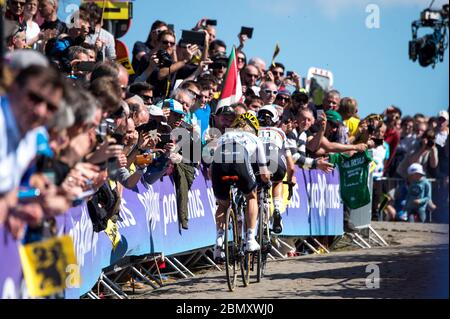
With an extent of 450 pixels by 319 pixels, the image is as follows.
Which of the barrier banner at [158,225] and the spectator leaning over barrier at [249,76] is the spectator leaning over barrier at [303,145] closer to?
the barrier banner at [158,225]

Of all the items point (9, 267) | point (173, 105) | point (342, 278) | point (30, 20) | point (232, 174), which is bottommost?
point (342, 278)

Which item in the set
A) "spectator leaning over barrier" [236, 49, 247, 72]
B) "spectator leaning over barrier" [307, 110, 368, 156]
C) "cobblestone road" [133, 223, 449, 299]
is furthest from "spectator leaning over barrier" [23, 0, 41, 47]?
"spectator leaning over barrier" [307, 110, 368, 156]

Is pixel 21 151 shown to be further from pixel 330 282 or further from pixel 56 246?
pixel 330 282

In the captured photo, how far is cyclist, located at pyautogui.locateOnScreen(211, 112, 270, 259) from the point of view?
438 inches

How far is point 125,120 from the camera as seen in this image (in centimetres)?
936

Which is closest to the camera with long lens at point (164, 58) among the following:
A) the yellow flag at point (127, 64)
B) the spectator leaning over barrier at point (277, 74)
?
the yellow flag at point (127, 64)

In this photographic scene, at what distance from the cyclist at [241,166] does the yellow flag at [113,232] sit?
4.55ft

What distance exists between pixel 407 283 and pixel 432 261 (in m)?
2.35

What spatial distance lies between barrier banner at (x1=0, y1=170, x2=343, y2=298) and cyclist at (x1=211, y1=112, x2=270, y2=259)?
0.74m

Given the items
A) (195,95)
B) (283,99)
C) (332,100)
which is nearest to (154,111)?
(195,95)

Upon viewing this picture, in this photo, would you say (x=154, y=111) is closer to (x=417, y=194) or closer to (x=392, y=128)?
(x=392, y=128)

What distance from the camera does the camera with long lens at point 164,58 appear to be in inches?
488

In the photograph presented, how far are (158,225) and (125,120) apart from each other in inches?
103

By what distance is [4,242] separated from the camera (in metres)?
6.15
